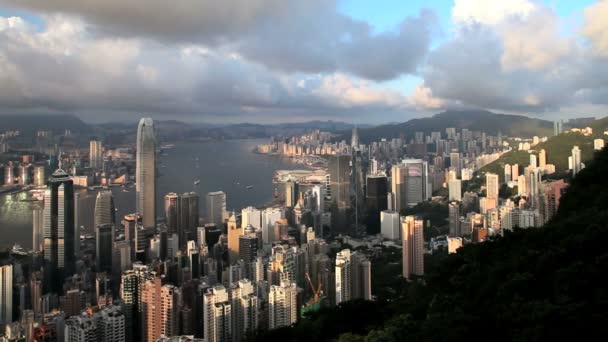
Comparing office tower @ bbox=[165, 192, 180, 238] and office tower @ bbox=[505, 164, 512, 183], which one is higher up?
office tower @ bbox=[505, 164, 512, 183]

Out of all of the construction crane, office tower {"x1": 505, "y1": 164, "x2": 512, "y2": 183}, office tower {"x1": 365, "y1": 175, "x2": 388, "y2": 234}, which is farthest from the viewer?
office tower {"x1": 505, "y1": 164, "x2": 512, "y2": 183}

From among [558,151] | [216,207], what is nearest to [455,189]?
[558,151]

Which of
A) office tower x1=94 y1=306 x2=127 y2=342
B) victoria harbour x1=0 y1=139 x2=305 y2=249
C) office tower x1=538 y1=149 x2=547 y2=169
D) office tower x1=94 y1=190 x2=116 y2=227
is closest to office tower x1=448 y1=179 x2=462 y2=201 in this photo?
office tower x1=538 y1=149 x2=547 y2=169

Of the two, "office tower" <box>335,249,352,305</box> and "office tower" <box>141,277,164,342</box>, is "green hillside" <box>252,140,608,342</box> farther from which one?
"office tower" <box>335,249,352,305</box>

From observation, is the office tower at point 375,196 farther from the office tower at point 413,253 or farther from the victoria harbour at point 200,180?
the office tower at point 413,253

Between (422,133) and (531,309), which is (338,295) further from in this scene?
(422,133)

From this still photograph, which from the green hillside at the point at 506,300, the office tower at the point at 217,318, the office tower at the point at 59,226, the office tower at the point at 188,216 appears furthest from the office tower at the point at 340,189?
the green hillside at the point at 506,300

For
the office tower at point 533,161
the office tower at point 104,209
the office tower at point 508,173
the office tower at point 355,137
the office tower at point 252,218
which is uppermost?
the office tower at point 355,137
